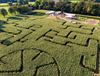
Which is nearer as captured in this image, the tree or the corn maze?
the corn maze

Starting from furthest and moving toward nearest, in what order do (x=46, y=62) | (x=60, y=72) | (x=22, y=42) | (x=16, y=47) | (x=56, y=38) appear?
1. (x=56, y=38)
2. (x=22, y=42)
3. (x=16, y=47)
4. (x=46, y=62)
5. (x=60, y=72)

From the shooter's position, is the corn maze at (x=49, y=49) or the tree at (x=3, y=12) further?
the tree at (x=3, y=12)

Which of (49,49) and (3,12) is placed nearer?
(49,49)

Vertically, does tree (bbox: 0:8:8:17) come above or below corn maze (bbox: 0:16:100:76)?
above

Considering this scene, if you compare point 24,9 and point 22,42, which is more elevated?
point 24,9

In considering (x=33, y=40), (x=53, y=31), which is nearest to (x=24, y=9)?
(x=53, y=31)

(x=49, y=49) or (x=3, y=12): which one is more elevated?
(x=3, y=12)

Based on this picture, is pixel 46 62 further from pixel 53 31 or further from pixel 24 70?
pixel 53 31

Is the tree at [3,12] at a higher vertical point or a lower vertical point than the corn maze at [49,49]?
higher
